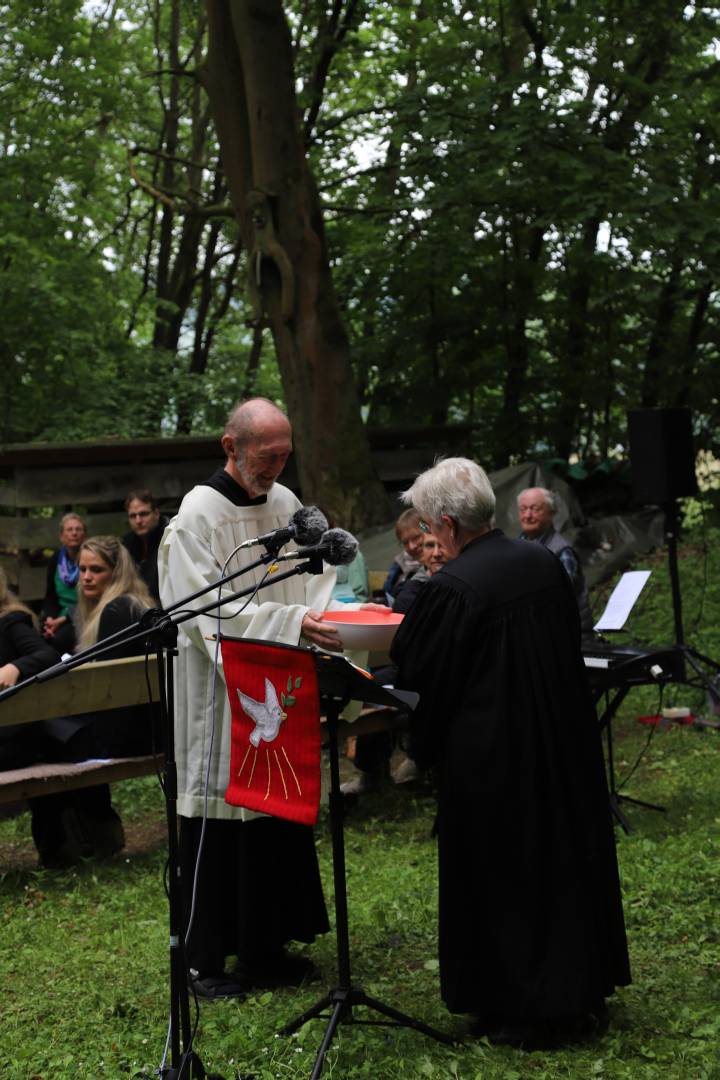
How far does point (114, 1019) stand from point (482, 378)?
37.4 ft

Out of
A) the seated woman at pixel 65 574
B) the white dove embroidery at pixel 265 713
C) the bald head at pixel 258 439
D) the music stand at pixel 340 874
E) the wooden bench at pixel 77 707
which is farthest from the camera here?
the seated woman at pixel 65 574

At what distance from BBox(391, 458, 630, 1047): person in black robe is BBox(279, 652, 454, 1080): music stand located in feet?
0.65

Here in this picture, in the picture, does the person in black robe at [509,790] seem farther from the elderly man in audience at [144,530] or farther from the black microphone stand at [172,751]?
the elderly man in audience at [144,530]

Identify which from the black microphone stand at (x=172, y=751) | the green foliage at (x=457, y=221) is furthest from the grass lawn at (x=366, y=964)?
the green foliage at (x=457, y=221)

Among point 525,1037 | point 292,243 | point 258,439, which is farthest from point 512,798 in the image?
point 292,243

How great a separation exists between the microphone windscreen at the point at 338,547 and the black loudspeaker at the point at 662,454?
6.03 meters

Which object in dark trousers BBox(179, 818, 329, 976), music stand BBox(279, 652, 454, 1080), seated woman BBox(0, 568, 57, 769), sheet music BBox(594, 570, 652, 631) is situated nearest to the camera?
music stand BBox(279, 652, 454, 1080)

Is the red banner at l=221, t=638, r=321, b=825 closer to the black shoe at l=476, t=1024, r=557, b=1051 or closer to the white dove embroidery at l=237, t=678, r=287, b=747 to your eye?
the white dove embroidery at l=237, t=678, r=287, b=747

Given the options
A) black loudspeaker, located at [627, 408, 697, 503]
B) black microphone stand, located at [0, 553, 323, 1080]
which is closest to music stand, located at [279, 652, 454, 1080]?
Result: black microphone stand, located at [0, 553, 323, 1080]

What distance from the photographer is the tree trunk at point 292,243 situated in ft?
38.8

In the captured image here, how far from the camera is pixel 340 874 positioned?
13.8 feet

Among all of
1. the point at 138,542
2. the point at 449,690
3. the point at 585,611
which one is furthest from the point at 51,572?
the point at 449,690

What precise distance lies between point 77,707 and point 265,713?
304 cm

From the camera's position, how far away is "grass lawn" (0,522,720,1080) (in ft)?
13.7
